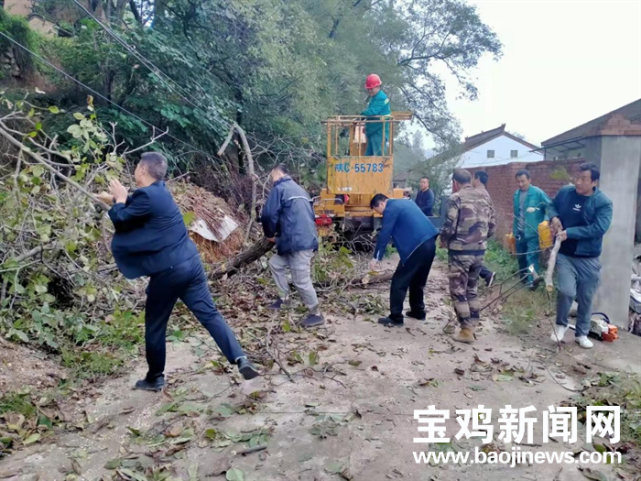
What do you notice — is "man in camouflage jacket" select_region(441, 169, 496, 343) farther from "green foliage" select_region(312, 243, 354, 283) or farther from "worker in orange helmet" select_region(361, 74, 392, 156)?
"worker in orange helmet" select_region(361, 74, 392, 156)

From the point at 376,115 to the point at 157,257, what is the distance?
6185 mm

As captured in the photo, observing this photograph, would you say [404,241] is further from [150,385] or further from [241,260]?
[150,385]

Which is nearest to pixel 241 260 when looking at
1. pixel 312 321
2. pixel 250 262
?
pixel 250 262

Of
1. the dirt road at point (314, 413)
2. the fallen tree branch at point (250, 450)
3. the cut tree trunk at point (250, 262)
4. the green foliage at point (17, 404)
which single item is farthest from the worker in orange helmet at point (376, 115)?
the green foliage at point (17, 404)

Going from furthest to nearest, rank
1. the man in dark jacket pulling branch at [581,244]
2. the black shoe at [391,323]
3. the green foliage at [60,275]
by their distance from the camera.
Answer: the black shoe at [391,323] → the man in dark jacket pulling branch at [581,244] → the green foliage at [60,275]

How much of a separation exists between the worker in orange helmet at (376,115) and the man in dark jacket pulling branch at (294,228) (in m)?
3.94

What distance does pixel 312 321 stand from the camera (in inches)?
218

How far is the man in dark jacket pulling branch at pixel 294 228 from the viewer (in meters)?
5.39

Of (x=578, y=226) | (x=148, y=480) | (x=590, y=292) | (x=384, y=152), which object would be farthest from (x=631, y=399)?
(x=384, y=152)

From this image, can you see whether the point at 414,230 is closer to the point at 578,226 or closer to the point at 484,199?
the point at 484,199

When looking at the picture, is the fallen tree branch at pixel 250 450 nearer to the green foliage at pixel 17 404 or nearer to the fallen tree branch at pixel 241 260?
the green foliage at pixel 17 404

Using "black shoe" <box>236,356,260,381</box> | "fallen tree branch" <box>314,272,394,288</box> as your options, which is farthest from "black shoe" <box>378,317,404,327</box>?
"black shoe" <box>236,356,260,381</box>

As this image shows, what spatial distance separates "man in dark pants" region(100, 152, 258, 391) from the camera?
3.57 meters

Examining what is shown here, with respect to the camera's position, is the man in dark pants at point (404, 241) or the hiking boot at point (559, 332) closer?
the hiking boot at point (559, 332)
